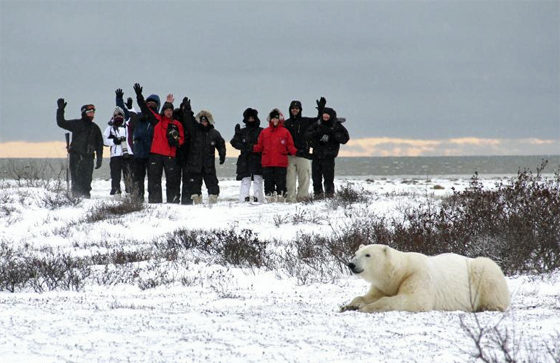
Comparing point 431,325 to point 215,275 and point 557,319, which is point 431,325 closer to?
point 557,319

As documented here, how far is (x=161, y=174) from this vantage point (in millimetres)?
16328

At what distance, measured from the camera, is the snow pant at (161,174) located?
15.9 meters

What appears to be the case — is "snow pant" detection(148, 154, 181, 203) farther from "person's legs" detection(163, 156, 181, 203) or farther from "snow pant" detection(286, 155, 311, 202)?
"snow pant" detection(286, 155, 311, 202)

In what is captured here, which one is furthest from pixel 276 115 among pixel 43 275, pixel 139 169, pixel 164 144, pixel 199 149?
pixel 43 275

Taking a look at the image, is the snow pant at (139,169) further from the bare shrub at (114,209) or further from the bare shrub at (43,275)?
the bare shrub at (43,275)

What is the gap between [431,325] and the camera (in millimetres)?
4828

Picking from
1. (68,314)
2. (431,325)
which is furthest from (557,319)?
(68,314)

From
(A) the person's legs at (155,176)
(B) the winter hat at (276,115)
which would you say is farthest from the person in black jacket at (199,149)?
(B) the winter hat at (276,115)

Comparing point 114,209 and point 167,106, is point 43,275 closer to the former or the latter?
point 114,209

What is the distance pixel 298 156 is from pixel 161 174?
10.6 feet

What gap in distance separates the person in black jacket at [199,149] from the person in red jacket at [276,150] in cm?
104

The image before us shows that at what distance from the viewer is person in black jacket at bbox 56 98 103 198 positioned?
681 inches

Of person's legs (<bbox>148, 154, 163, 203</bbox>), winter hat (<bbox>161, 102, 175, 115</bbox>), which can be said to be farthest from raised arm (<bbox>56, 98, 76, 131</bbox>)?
winter hat (<bbox>161, 102, 175, 115</bbox>)

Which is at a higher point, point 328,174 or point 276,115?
point 276,115
